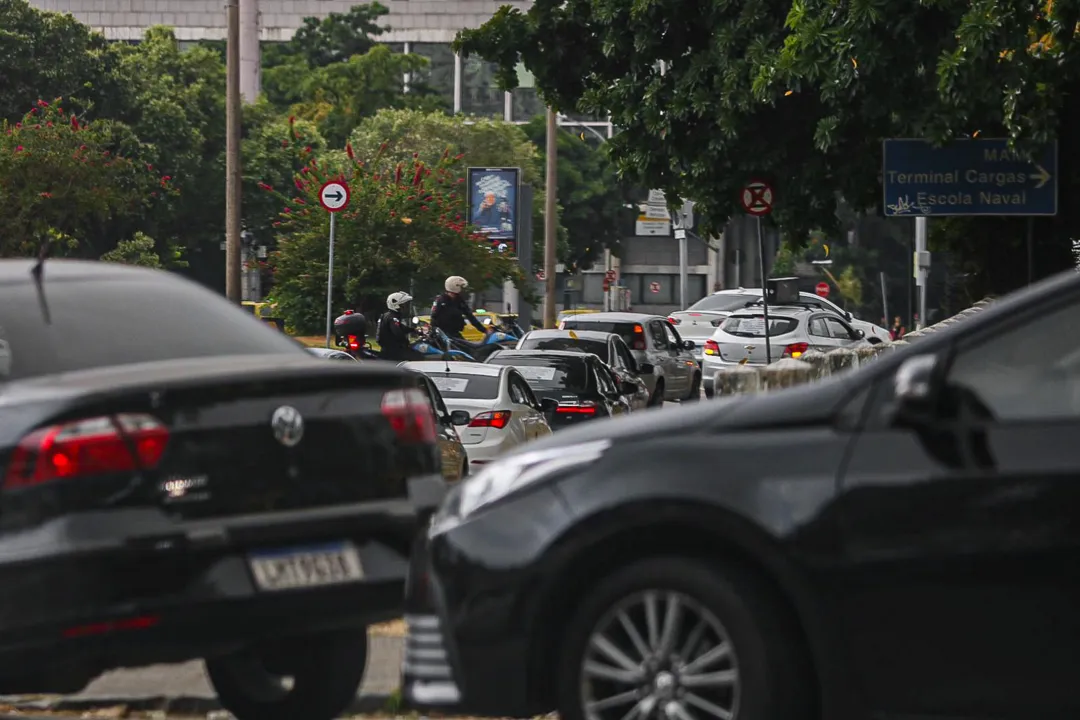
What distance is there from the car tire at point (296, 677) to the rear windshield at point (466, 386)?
10.9m

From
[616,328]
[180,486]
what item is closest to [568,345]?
[616,328]

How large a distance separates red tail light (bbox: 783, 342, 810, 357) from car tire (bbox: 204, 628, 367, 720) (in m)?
26.3

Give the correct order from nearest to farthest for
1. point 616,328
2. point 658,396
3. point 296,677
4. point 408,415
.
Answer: point 408,415 < point 296,677 < point 658,396 < point 616,328

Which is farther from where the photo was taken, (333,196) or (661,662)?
(333,196)

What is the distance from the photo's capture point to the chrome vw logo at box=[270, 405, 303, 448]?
5879mm

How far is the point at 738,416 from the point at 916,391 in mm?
530

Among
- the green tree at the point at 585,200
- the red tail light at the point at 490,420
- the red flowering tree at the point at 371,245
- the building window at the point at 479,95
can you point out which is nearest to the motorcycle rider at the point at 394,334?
the red tail light at the point at 490,420

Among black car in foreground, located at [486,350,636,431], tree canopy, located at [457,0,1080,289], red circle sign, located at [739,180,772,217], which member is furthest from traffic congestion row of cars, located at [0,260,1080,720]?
black car in foreground, located at [486,350,636,431]

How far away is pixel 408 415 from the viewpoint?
6.32m

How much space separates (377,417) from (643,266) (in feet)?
376

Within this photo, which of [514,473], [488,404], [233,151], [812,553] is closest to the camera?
[812,553]

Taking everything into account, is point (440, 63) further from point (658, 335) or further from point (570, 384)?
point (570, 384)

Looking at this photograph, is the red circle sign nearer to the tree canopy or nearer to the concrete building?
the tree canopy

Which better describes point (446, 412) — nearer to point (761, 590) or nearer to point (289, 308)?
point (761, 590)
